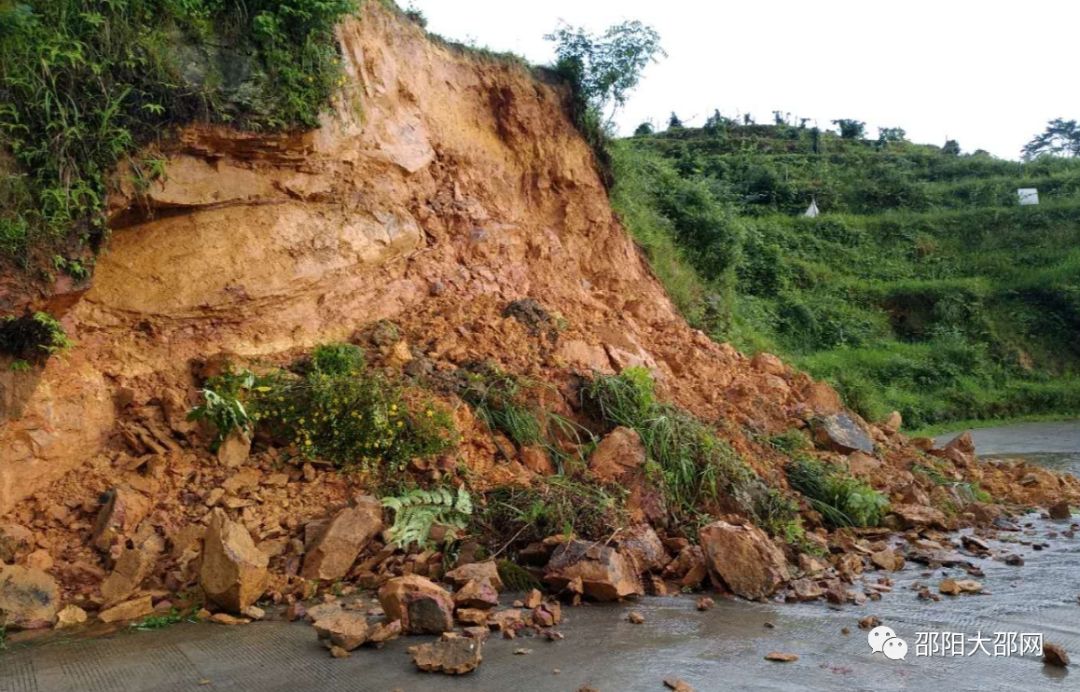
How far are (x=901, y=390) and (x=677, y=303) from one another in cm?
946

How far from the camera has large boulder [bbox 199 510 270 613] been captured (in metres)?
4.43

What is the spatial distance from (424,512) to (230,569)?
4.38 feet

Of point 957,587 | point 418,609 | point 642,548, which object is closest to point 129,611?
point 418,609

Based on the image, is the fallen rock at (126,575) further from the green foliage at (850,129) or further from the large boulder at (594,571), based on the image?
the green foliage at (850,129)

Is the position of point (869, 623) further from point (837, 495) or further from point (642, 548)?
point (837, 495)

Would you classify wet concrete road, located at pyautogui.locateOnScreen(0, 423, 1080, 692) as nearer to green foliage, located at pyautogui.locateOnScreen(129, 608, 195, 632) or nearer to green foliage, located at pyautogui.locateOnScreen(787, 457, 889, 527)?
green foliage, located at pyautogui.locateOnScreen(129, 608, 195, 632)

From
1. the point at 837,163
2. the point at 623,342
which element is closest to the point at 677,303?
the point at 623,342

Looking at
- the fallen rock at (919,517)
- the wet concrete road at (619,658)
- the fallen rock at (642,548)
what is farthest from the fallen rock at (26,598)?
the fallen rock at (919,517)

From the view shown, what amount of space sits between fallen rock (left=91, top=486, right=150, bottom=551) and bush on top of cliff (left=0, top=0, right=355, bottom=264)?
1564mm

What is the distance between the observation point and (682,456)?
6.64 meters

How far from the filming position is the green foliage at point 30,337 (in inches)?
198

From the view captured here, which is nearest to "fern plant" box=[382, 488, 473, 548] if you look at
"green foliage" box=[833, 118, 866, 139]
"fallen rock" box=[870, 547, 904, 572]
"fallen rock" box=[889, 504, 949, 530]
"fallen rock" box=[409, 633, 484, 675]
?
"fallen rock" box=[409, 633, 484, 675]

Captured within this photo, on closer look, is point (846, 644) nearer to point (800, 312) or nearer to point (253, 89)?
point (253, 89)

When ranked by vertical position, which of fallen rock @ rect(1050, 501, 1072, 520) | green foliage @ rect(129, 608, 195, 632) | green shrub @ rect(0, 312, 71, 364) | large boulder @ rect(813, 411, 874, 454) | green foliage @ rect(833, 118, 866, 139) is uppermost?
green foliage @ rect(833, 118, 866, 139)
